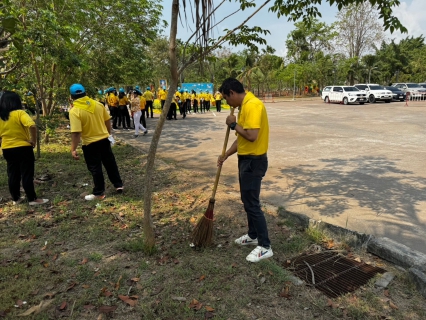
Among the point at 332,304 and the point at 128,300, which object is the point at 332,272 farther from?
the point at 128,300

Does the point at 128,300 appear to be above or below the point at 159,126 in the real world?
below

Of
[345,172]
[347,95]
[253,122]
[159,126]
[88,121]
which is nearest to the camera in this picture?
[253,122]

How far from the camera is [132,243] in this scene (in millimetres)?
3693

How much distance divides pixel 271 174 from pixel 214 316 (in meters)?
4.46

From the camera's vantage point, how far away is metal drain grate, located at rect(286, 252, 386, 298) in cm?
304

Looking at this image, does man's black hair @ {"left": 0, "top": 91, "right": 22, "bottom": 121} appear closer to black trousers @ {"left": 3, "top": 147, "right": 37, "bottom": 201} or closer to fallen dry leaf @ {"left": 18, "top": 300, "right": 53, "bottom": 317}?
black trousers @ {"left": 3, "top": 147, "right": 37, "bottom": 201}

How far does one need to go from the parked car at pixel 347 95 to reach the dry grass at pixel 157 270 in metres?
24.4

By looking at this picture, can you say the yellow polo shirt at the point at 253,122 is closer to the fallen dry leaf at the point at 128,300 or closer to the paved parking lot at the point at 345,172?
the fallen dry leaf at the point at 128,300

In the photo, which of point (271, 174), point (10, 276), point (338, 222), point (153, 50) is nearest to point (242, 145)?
point (338, 222)

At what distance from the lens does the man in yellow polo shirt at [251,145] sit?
10.2 feet

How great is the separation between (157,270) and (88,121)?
2701mm

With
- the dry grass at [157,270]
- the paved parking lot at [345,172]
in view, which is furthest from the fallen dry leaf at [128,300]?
the paved parking lot at [345,172]

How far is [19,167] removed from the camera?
196 inches

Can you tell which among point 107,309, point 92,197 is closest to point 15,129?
point 92,197
